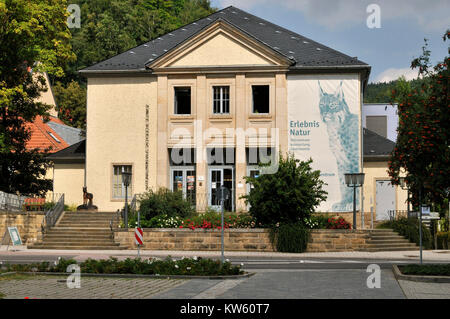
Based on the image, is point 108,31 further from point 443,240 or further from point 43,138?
point 443,240

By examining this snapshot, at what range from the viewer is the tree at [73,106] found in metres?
63.0

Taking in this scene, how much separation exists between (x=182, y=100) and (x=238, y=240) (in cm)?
1090

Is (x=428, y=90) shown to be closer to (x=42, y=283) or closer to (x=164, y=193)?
(x=42, y=283)

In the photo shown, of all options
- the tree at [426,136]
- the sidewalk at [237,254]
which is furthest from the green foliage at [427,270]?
the sidewalk at [237,254]

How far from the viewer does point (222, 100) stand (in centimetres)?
3484

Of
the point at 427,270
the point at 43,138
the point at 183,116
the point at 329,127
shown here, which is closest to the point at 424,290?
the point at 427,270

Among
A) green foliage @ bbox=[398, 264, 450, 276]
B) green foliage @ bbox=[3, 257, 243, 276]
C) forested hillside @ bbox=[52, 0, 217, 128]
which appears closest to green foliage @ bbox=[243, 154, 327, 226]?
green foliage @ bbox=[398, 264, 450, 276]

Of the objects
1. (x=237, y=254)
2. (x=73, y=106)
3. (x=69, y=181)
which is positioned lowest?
(x=237, y=254)

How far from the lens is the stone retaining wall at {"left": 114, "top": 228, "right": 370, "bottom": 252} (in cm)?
2698

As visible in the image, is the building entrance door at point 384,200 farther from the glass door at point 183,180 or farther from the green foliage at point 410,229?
the glass door at point 183,180

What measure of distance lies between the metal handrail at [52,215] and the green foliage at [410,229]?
15.1 meters
